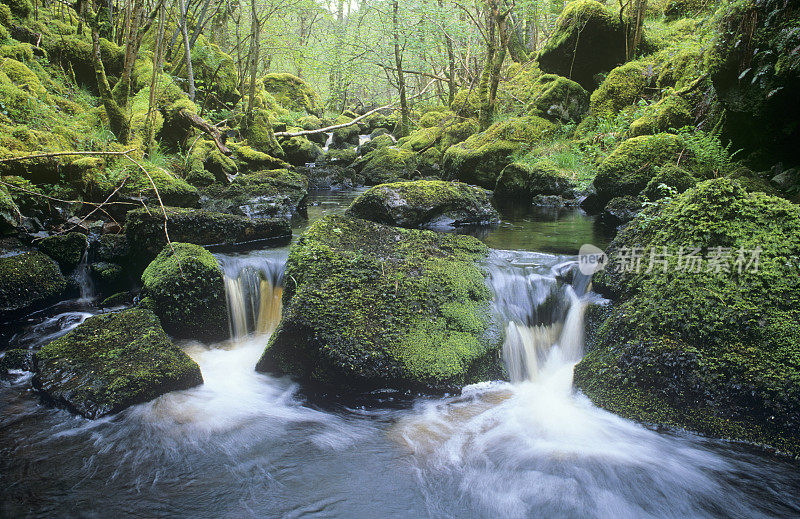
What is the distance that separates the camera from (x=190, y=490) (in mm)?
2912

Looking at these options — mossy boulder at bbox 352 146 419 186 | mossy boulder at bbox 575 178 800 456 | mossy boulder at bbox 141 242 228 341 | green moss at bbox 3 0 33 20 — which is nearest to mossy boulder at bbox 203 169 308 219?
mossy boulder at bbox 141 242 228 341

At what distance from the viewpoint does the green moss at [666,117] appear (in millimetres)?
8297

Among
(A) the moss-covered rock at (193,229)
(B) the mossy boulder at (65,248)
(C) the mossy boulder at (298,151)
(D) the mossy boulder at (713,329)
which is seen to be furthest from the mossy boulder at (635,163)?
(C) the mossy boulder at (298,151)

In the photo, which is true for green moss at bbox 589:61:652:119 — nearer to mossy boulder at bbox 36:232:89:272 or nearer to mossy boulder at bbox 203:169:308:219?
mossy boulder at bbox 203:169:308:219

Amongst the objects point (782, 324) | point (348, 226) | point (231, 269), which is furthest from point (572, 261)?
point (231, 269)

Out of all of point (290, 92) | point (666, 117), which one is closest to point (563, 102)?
point (666, 117)

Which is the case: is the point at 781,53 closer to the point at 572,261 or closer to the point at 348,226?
the point at 572,261

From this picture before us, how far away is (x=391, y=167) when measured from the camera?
15.8m

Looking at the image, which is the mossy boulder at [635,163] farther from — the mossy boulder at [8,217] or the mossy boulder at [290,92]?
the mossy boulder at [290,92]

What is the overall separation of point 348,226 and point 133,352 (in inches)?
106

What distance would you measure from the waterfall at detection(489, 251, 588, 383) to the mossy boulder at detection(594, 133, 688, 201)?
380 centimetres

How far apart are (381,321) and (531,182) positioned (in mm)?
8273

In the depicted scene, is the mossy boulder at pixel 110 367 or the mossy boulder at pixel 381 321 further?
the mossy boulder at pixel 381 321

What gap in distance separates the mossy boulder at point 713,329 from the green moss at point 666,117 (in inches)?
209
